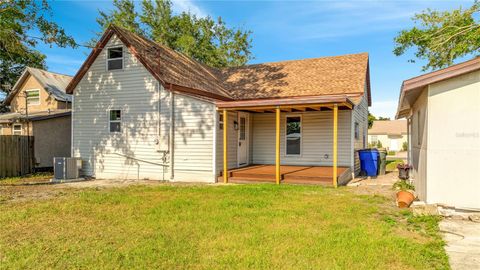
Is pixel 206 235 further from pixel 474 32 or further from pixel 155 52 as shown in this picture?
pixel 474 32

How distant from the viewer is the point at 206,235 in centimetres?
516

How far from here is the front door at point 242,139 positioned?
45.7 feet

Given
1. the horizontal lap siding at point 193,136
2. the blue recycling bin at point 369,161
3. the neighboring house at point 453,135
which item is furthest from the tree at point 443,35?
the horizontal lap siding at point 193,136

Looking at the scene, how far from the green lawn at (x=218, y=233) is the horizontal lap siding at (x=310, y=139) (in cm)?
500

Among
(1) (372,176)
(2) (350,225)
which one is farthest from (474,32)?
(2) (350,225)

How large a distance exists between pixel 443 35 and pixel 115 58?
14.0m

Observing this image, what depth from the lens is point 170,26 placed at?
30016 millimetres

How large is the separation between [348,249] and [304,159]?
31.8 feet

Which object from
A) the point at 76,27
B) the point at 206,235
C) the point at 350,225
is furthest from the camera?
the point at 76,27

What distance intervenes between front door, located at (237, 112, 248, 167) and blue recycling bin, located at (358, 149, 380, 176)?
493 cm

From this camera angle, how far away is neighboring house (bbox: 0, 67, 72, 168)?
16109 millimetres

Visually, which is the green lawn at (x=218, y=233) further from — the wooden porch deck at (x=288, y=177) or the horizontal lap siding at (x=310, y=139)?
the horizontal lap siding at (x=310, y=139)

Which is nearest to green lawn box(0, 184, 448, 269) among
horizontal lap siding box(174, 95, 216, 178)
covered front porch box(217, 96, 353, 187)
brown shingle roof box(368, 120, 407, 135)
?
covered front porch box(217, 96, 353, 187)

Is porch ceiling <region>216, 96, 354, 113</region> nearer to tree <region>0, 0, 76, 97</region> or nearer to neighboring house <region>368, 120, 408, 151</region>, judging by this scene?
tree <region>0, 0, 76, 97</region>
